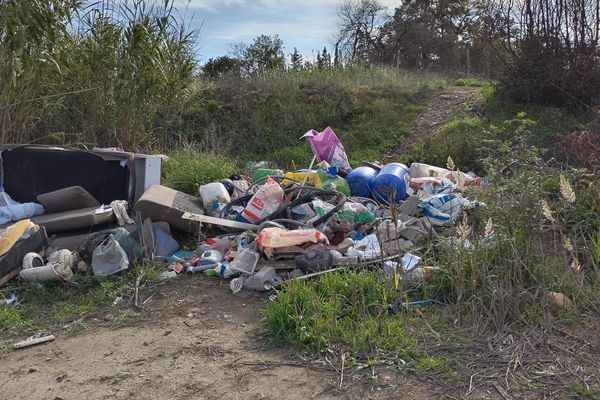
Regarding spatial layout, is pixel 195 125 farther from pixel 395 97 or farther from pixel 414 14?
pixel 414 14

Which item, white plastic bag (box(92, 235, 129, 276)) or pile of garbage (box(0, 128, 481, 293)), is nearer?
pile of garbage (box(0, 128, 481, 293))

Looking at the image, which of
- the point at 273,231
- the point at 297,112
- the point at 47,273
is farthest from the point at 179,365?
the point at 297,112

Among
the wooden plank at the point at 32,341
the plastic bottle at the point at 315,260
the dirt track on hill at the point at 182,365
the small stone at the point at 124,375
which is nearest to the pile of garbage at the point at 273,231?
the plastic bottle at the point at 315,260

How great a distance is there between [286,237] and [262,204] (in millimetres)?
820

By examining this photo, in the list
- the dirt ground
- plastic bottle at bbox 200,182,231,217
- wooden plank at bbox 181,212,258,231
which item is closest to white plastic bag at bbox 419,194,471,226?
wooden plank at bbox 181,212,258,231

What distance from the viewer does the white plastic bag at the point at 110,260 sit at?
14.5ft

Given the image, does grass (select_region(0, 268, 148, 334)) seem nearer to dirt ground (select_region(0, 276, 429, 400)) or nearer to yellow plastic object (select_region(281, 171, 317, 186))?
dirt ground (select_region(0, 276, 429, 400))

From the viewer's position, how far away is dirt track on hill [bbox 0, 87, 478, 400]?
9.21 ft

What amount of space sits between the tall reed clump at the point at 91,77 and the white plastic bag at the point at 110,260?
2.92 meters

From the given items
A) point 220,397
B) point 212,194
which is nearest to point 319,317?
point 220,397

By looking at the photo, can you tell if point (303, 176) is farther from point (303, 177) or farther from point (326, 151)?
point (326, 151)

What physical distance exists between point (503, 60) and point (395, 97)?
2.24m

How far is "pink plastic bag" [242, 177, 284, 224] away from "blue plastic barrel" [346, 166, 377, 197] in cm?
118

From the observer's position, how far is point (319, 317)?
332 cm
